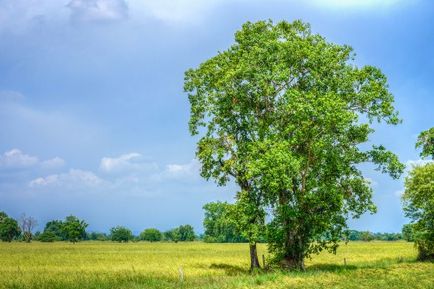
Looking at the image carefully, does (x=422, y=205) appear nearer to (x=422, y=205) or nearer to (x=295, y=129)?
(x=422, y=205)

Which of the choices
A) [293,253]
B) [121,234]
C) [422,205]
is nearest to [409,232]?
[422,205]

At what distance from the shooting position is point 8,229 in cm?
18388

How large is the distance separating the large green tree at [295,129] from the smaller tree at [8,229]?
167 metres

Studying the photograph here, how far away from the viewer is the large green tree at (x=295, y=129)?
34.8 meters

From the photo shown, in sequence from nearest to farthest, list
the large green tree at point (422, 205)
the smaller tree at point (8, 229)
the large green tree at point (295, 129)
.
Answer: the large green tree at point (295, 129) < the large green tree at point (422, 205) < the smaller tree at point (8, 229)

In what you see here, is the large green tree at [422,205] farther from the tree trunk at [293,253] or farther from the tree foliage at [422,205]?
the tree trunk at [293,253]

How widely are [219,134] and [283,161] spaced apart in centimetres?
1105

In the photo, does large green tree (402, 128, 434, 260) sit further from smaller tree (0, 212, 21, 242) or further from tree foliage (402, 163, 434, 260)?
smaller tree (0, 212, 21, 242)

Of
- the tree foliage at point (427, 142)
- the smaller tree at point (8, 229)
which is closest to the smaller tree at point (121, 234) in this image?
the smaller tree at point (8, 229)

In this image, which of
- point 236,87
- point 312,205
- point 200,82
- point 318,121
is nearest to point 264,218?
point 312,205

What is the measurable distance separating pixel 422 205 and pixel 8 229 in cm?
17402

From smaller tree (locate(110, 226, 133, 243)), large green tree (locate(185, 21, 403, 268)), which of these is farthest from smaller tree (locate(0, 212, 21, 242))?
large green tree (locate(185, 21, 403, 268))

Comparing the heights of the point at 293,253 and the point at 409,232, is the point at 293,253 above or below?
below

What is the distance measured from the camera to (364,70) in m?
39.5
